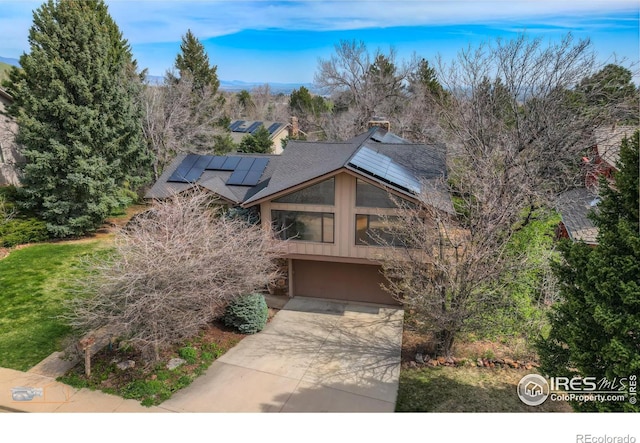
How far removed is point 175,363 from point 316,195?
20.9 ft

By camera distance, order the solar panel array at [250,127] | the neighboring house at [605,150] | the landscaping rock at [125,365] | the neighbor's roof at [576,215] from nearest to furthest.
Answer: the landscaping rock at [125,365] → the neighbor's roof at [576,215] → the neighboring house at [605,150] → the solar panel array at [250,127]

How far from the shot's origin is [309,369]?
986 cm

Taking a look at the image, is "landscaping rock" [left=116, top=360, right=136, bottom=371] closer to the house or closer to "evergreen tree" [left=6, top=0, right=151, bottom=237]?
the house

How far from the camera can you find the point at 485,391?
29.7 ft

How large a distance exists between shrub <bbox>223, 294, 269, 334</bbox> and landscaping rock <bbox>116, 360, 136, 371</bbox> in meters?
2.94

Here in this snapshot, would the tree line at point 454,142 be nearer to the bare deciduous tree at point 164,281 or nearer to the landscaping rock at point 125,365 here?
the bare deciduous tree at point 164,281

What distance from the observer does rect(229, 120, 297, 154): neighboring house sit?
125ft

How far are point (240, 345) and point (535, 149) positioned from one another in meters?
12.9

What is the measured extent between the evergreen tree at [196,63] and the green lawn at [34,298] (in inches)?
767

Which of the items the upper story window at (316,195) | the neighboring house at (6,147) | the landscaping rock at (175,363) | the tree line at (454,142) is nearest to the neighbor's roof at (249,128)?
the tree line at (454,142)

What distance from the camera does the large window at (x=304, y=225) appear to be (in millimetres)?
13180

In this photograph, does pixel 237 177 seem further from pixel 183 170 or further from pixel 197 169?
pixel 183 170

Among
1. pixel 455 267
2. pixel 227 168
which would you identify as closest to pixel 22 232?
pixel 227 168
